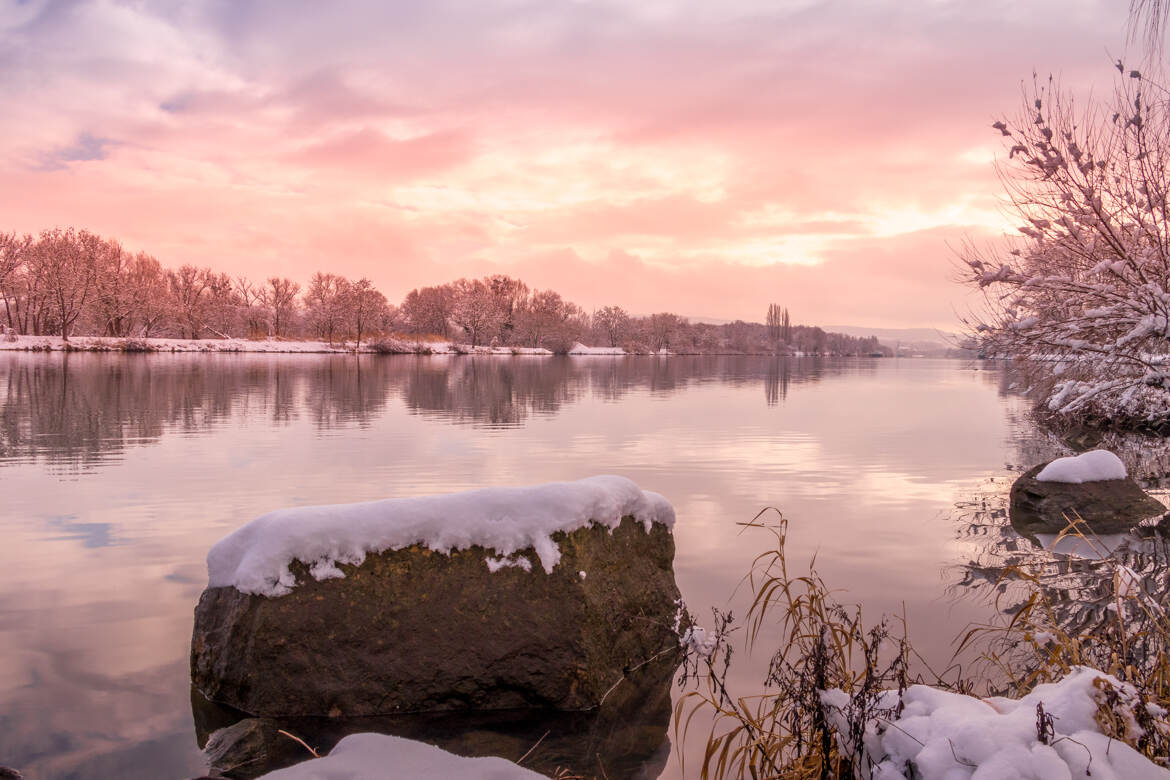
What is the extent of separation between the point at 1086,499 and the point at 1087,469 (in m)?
0.55

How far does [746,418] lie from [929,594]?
18.5 metres

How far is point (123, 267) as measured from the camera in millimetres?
85938

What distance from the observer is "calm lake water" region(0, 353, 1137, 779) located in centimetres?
550

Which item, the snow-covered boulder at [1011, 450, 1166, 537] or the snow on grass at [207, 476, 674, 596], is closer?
the snow on grass at [207, 476, 674, 596]

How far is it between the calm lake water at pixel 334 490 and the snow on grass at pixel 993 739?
6.01 ft

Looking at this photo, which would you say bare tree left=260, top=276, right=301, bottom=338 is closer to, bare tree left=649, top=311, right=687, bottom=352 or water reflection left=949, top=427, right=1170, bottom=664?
bare tree left=649, top=311, right=687, bottom=352

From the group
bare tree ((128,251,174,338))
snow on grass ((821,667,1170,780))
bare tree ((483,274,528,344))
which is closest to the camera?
snow on grass ((821,667,1170,780))

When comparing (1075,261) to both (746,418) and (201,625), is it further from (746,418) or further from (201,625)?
(201,625)

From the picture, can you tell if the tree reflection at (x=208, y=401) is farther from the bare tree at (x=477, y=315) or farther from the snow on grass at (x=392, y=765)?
the bare tree at (x=477, y=315)

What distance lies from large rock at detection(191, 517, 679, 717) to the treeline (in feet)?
256

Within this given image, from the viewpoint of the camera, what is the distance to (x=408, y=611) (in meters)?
5.09

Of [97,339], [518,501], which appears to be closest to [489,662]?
[518,501]

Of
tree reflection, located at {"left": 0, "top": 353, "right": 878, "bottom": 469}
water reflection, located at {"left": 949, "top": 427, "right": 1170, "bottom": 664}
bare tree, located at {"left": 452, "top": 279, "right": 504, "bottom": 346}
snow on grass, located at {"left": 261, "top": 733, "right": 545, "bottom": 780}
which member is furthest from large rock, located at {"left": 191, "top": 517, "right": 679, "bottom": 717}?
bare tree, located at {"left": 452, "top": 279, "right": 504, "bottom": 346}

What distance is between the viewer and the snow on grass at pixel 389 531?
197 inches
